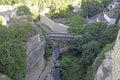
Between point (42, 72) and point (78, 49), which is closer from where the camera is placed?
point (42, 72)

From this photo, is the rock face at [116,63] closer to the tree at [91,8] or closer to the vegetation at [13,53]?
the vegetation at [13,53]

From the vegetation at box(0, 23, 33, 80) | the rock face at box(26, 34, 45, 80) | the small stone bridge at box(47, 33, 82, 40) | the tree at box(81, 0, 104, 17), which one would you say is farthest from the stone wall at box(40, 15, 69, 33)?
the vegetation at box(0, 23, 33, 80)

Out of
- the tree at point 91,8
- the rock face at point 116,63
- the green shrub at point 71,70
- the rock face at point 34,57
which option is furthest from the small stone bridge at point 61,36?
the rock face at point 116,63

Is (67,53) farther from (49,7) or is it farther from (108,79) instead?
(49,7)

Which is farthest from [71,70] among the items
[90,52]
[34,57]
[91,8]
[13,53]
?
[91,8]

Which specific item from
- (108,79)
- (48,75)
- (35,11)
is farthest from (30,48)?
(35,11)

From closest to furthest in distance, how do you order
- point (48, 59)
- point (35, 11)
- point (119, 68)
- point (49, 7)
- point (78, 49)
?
point (119, 68)
point (48, 59)
point (78, 49)
point (35, 11)
point (49, 7)
